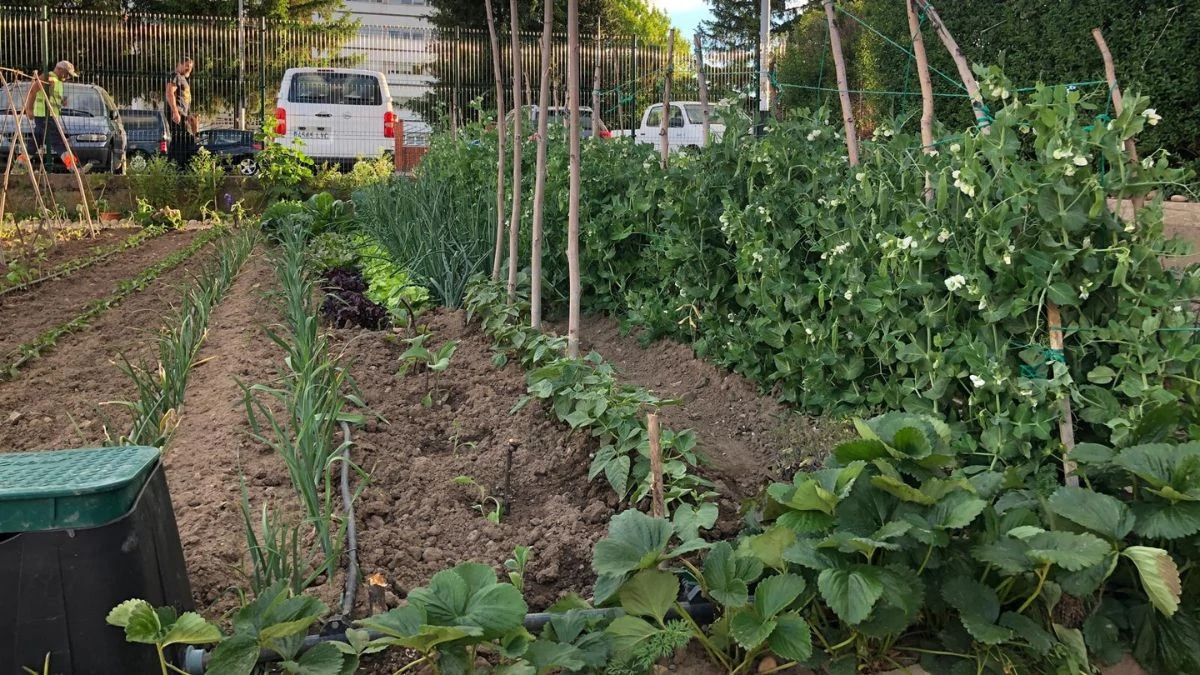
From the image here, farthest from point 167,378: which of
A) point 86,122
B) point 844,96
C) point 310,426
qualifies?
point 86,122

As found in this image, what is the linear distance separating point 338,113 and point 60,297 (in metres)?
8.69

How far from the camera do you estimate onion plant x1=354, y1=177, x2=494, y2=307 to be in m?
5.46

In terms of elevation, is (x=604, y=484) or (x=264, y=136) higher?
(x=264, y=136)

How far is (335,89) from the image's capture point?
14523 mm

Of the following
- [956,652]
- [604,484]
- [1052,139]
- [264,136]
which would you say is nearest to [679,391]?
[604,484]

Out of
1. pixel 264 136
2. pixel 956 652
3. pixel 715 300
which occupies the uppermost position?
pixel 264 136

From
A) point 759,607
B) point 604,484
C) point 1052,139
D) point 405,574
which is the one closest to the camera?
point 759,607

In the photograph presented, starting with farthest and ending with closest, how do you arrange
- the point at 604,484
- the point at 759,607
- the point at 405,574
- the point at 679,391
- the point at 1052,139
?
the point at 679,391
the point at 604,484
the point at 1052,139
the point at 405,574
the point at 759,607

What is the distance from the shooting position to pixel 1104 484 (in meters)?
2.56

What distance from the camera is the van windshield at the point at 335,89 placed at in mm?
14336

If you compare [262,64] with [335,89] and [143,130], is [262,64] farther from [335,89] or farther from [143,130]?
[335,89]

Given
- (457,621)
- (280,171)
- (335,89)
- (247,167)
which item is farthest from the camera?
(247,167)

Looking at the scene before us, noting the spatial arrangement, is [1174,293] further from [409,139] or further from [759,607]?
[409,139]

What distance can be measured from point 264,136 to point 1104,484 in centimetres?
1116
